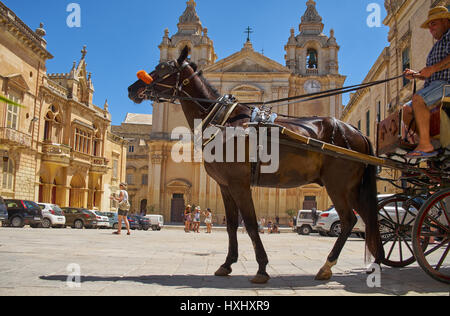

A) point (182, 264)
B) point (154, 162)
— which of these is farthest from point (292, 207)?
point (182, 264)

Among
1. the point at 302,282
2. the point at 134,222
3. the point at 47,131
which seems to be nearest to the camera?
the point at 302,282

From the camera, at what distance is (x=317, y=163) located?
15.9 feet

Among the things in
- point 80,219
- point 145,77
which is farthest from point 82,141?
point 145,77

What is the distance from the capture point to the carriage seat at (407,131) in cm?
415

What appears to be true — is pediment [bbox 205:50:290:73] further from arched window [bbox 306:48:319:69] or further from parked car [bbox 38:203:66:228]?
parked car [bbox 38:203:66:228]

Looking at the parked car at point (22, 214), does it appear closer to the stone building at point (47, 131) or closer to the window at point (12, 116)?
the stone building at point (47, 131)

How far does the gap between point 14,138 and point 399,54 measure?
2194 cm

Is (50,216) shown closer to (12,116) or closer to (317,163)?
(12,116)

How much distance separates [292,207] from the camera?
39.8 m

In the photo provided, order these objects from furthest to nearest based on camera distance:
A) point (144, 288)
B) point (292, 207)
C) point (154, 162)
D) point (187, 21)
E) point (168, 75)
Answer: point (187, 21) < point (154, 162) < point (292, 207) < point (168, 75) < point (144, 288)

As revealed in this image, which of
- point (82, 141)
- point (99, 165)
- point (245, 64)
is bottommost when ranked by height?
point (99, 165)
